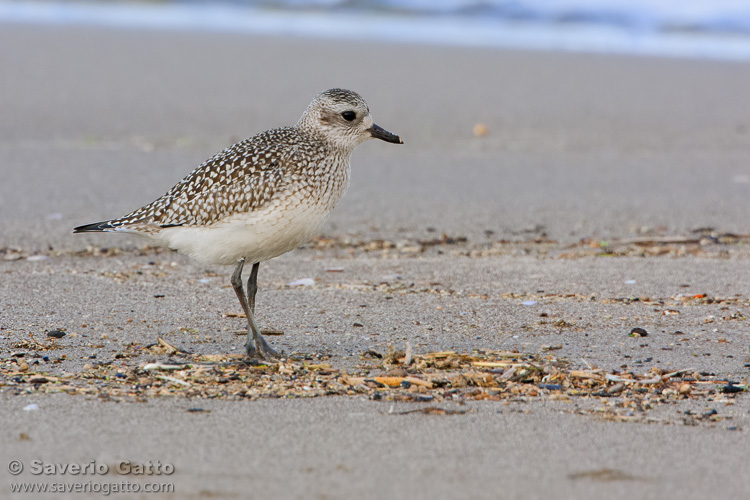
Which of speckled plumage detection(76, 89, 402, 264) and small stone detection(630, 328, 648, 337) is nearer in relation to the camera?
speckled plumage detection(76, 89, 402, 264)

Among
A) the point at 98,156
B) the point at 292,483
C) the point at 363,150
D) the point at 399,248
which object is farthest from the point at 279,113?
the point at 292,483

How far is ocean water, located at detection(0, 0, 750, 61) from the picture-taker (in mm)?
20172

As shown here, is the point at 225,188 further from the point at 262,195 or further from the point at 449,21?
the point at 449,21

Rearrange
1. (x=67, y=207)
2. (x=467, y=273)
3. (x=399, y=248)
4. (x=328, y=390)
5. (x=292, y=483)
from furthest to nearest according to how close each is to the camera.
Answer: (x=67, y=207), (x=399, y=248), (x=467, y=273), (x=328, y=390), (x=292, y=483)

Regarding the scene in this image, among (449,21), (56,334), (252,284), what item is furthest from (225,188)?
(449,21)

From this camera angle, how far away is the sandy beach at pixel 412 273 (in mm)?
3729

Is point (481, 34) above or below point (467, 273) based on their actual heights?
above

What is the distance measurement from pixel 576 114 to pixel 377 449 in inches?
400

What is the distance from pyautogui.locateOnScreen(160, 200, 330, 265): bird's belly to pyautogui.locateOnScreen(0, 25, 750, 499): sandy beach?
543mm

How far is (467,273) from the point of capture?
6.77 metres

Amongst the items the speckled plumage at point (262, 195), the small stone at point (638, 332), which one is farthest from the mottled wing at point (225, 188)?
the small stone at point (638, 332)

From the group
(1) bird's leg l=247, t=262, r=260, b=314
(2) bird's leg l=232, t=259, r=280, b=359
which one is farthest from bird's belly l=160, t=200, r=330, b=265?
(1) bird's leg l=247, t=262, r=260, b=314

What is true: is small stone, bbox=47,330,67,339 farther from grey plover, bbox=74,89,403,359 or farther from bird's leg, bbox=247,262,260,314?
bird's leg, bbox=247,262,260,314

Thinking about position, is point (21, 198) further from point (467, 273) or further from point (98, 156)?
point (467, 273)
